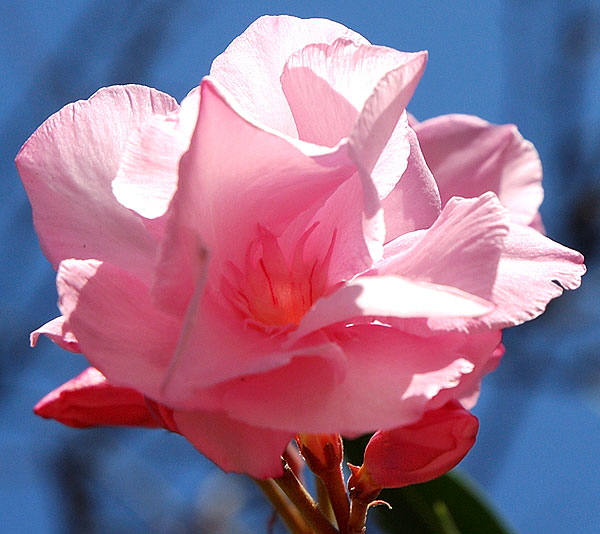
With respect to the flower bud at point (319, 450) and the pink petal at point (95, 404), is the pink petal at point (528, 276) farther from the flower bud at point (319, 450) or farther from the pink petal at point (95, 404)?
the pink petal at point (95, 404)

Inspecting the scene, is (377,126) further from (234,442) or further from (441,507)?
(441,507)

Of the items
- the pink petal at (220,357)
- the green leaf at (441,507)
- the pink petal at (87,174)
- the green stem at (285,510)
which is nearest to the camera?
the pink petal at (220,357)

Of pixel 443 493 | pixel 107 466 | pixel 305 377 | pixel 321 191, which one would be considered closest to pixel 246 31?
pixel 321 191

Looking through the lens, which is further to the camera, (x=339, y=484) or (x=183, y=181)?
(x=339, y=484)

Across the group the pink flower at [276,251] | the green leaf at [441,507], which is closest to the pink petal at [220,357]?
the pink flower at [276,251]

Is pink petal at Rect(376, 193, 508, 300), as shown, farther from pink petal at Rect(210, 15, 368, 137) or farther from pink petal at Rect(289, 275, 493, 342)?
pink petal at Rect(210, 15, 368, 137)

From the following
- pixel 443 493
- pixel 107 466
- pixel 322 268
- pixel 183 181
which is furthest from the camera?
pixel 107 466

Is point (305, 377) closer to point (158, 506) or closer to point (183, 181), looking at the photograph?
point (183, 181)

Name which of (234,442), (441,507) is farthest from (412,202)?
(441,507)
